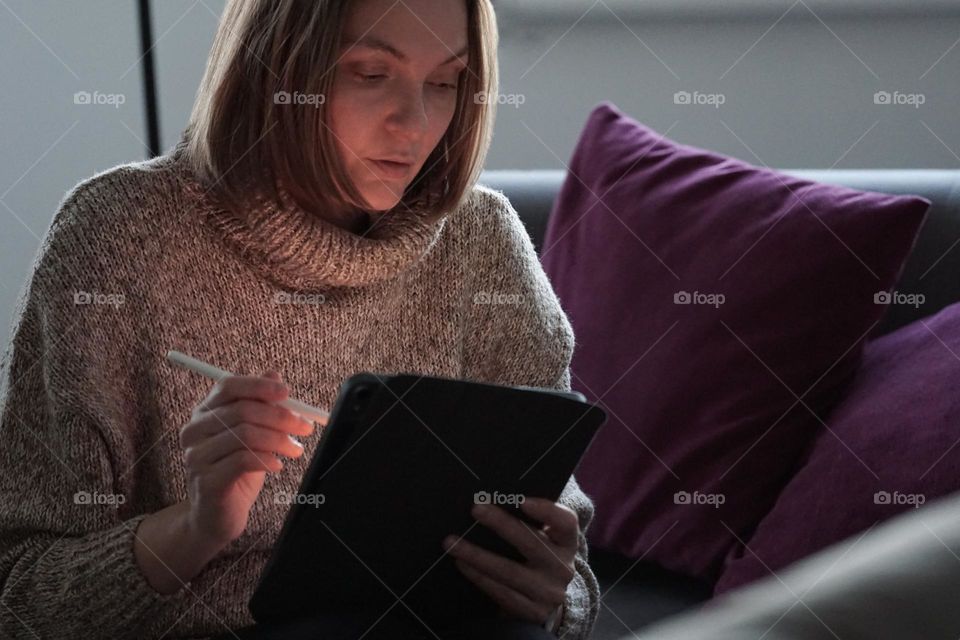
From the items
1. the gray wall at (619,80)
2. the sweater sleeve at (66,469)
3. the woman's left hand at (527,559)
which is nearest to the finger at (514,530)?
the woman's left hand at (527,559)

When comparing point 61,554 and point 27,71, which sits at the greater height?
point 27,71

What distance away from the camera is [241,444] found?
3.16 ft

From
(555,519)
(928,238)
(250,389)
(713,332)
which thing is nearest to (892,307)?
(928,238)

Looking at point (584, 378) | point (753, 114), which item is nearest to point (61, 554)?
point (584, 378)

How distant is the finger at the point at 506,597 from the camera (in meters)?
1.08

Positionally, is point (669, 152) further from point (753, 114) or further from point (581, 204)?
point (753, 114)

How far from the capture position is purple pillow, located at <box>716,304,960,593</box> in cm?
138

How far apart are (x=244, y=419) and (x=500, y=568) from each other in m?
0.27

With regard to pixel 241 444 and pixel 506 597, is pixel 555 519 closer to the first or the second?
pixel 506 597

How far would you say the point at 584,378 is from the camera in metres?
1.71

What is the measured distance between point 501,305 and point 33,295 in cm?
48

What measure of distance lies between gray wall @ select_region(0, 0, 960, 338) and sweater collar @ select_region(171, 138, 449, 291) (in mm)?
1307

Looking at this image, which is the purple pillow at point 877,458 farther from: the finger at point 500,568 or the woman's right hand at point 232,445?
the woman's right hand at point 232,445

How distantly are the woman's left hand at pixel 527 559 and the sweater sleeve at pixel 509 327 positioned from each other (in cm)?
19
